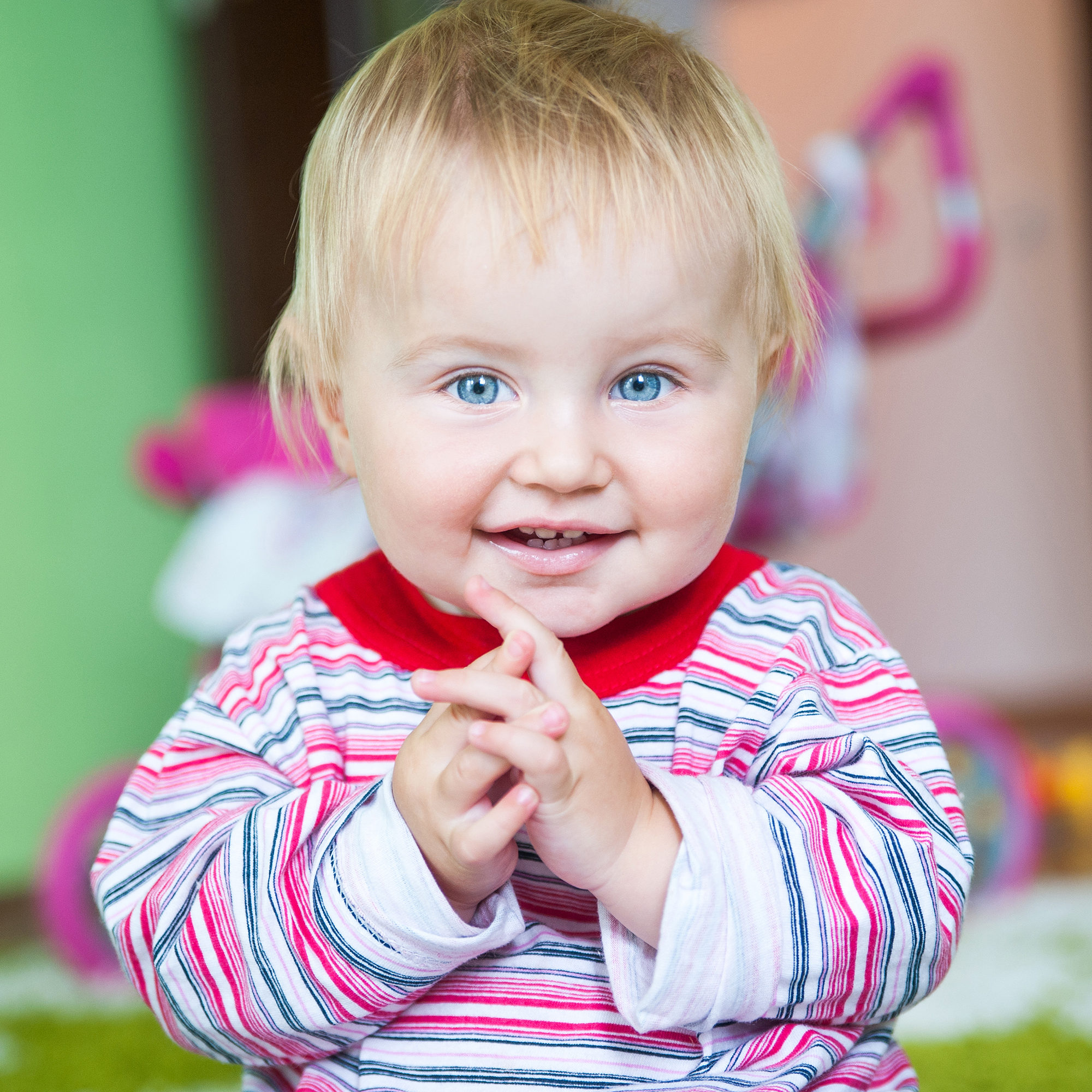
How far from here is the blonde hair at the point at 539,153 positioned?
1.80 feet

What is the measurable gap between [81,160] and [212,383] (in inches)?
16.8

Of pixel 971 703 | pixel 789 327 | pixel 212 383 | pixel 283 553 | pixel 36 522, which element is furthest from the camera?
pixel 212 383

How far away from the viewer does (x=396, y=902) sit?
1.76ft

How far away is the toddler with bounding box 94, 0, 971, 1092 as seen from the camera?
0.52 meters

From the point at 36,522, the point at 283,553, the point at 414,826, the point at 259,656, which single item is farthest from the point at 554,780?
the point at 36,522

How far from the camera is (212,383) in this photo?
2.22 metres

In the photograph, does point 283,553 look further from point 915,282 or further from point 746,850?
point 915,282

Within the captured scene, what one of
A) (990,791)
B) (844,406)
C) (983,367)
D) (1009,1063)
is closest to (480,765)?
(1009,1063)

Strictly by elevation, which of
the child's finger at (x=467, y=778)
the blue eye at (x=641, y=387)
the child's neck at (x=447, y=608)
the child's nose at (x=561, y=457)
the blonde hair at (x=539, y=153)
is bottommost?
the child's finger at (x=467, y=778)

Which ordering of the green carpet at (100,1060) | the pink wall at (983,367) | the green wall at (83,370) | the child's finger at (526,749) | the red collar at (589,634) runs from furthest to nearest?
the pink wall at (983,367), the green wall at (83,370), the green carpet at (100,1060), the red collar at (589,634), the child's finger at (526,749)

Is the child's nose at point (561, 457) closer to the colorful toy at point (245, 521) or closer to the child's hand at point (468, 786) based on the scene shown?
the child's hand at point (468, 786)

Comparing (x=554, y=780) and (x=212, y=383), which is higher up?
(x=212, y=383)

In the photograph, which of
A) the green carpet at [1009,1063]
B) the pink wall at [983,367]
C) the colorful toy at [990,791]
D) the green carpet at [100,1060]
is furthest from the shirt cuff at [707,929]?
the pink wall at [983,367]

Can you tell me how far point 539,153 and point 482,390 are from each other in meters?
0.11
